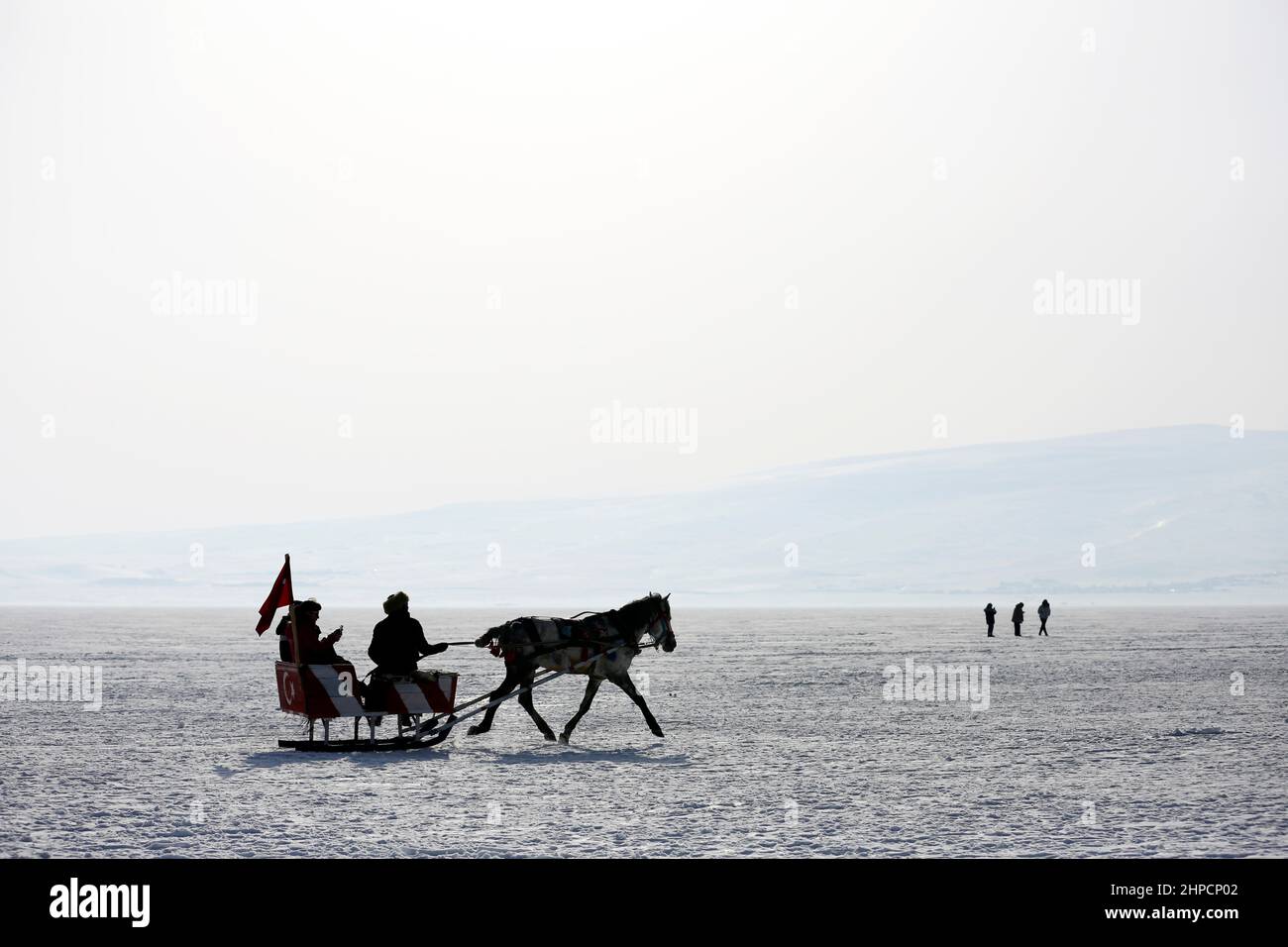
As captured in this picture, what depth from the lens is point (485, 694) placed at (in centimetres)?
1638

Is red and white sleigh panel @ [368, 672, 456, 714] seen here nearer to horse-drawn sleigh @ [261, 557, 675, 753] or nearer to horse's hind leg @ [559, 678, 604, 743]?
horse-drawn sleigh @ [261, 557, 675, 753]

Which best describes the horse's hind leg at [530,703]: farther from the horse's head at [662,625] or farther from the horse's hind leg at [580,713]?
the horse's head at [662,625]

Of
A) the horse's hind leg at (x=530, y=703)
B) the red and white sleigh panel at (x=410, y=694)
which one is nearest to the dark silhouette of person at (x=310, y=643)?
the red and white sleigh panel at (x=410, y=694)

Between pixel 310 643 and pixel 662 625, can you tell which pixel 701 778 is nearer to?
pixel 662 625

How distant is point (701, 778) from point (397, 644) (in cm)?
402

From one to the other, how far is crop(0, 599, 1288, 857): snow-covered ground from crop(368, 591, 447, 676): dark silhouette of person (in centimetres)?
100

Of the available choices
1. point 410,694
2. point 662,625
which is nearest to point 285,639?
point 410,694

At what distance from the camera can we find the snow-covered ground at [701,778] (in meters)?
10.9

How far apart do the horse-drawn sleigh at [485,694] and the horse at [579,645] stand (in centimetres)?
1

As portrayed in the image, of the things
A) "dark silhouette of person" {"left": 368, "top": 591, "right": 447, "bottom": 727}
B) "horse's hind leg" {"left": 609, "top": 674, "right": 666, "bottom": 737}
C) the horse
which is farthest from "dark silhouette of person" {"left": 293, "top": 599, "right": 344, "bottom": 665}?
"horse's hind leg" {"left": 609, "top": 674, "right": 666, "bottom": 737}
